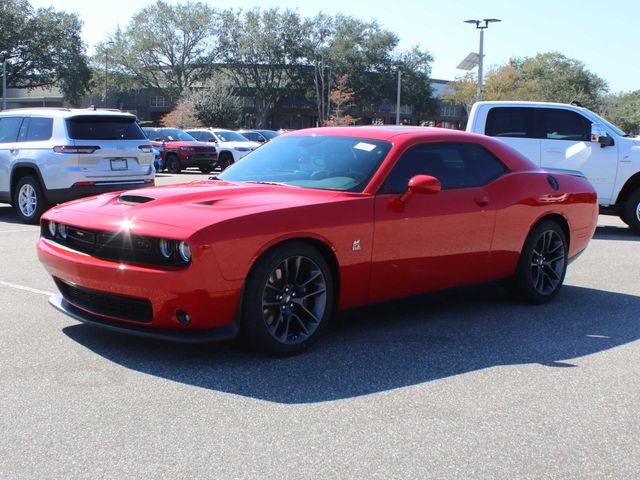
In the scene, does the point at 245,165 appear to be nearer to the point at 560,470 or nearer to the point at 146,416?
the point at 146,416

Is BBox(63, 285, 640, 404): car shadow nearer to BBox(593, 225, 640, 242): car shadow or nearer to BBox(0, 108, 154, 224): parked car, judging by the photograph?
BBox(593, 225, 640, 242): car shadow

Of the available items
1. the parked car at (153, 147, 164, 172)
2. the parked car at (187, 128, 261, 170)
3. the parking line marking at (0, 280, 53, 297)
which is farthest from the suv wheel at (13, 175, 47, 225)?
the parked car at (187, 128, 261, 170)

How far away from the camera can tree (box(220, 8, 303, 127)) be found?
95812 mm

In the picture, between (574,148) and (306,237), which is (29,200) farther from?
(306,237)

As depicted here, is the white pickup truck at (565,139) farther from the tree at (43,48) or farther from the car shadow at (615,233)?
the tree at (43,48)

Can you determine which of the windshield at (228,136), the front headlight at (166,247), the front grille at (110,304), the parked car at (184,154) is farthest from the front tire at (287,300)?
the windshield at (228,136)

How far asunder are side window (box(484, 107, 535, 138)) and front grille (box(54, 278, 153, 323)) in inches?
335

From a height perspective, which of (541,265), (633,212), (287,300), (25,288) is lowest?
(25,288)

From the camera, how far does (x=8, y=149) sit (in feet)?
41.3

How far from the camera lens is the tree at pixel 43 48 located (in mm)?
72000

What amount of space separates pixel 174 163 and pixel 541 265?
23361 mm

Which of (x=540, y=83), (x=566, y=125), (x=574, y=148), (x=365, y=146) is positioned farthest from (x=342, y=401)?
(x=540, y=83)

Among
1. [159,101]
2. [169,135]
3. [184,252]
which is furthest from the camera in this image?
[159,101]

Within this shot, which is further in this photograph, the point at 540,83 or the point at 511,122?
the point at 540,83
